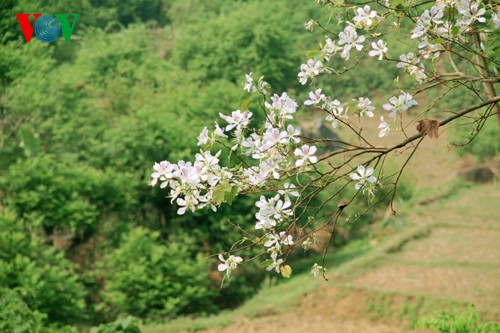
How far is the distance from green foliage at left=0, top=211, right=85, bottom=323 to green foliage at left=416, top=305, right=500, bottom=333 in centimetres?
714

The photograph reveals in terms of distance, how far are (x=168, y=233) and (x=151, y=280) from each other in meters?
2.88

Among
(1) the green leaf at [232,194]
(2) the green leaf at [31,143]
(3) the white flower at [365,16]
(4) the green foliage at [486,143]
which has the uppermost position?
(4) the green foliage at [486,143]

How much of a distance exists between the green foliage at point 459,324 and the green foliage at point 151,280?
7596 millimetres

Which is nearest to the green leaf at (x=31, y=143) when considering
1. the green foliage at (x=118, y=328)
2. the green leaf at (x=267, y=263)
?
the green leaf at (x=267, y=263)

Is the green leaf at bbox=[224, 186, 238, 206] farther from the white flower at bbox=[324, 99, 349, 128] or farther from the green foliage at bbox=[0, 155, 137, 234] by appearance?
the green foliage at bbox=[0, 155, 137, 234]

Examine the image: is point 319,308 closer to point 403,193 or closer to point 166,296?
point 166,296

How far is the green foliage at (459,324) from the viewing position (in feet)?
30.5

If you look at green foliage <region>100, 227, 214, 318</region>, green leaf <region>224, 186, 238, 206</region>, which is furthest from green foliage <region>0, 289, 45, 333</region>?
green foliage <region>100, 227, 214, 318</region>

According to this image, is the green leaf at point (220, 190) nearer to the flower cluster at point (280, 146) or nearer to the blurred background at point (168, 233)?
the flower cluster at point (280, 146)

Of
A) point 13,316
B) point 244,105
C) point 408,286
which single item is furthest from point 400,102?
point 408,286

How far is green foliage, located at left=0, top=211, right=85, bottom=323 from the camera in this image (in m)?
14.3

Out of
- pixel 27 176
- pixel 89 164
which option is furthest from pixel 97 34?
pixel 27 176

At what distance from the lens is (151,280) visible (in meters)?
17.2

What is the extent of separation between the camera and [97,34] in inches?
1487
